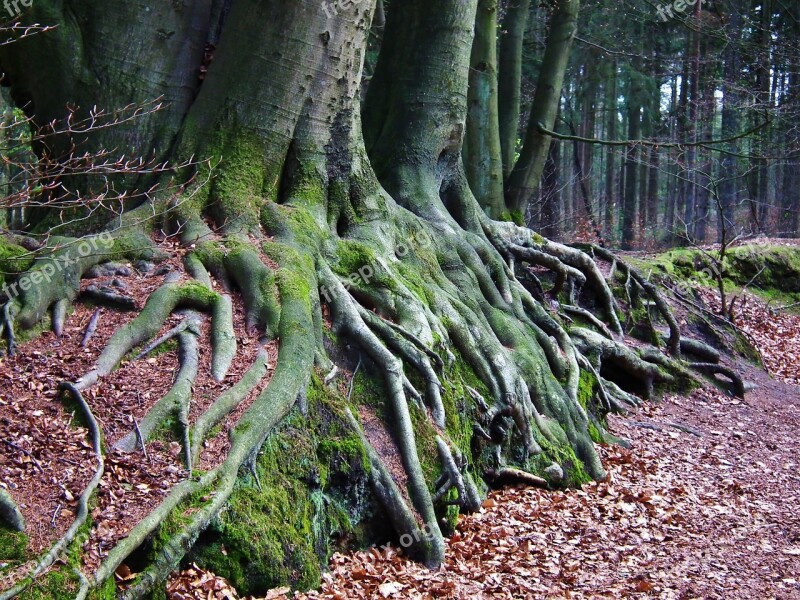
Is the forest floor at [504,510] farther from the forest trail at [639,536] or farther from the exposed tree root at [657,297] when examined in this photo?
the exposed tree root at [657,297]

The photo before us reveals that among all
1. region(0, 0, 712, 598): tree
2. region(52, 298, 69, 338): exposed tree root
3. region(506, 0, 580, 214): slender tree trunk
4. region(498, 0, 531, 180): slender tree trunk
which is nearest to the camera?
region(0, 0, 712, 598): tree

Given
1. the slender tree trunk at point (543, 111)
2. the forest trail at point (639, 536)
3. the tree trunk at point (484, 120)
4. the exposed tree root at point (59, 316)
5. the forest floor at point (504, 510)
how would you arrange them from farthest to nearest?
the slender tree trunk at point (543, 111) → the tree trunk at point (484, 120) → the exposed tree root at point (59, 316) → the forest trail at point (639, 536) → the forest floor at point (504, 510)

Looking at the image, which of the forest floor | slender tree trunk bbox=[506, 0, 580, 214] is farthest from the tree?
slender tree trunk bbox=[506, 0, 580, 214]

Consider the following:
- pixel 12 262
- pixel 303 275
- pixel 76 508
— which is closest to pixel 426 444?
pixel 303 275

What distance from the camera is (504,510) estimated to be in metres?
6.34

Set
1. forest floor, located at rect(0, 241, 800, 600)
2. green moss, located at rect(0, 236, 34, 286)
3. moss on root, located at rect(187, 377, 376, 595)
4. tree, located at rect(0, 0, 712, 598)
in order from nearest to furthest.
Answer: forest floor, located at rect(0, 241, 800, 600) → moss on root, located at rect(187, 377, 376, 595) → tree, located at rect(0, 0, 712, 598) → green moss, located at rect(0, 236, 34, 286)

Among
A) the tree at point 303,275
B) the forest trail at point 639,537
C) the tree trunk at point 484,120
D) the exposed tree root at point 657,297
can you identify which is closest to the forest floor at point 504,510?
the forest trail at point 639,537

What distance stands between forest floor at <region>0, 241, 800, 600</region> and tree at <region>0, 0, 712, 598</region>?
12 cm

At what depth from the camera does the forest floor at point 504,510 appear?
4.00m

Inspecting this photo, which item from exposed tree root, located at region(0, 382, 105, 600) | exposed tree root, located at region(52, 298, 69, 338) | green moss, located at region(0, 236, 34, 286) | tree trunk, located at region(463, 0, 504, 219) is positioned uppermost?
tree trunk, located at region(463, 0, 504, 219)

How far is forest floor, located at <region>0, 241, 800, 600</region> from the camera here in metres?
4.00

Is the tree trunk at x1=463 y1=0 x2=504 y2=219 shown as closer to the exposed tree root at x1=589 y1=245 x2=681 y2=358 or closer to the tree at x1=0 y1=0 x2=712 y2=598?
the exposed tree root at x1=589 y1=245 x2=681 y2=358

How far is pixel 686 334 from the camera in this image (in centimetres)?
1272

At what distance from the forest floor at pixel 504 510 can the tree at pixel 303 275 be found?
4.6 inches
